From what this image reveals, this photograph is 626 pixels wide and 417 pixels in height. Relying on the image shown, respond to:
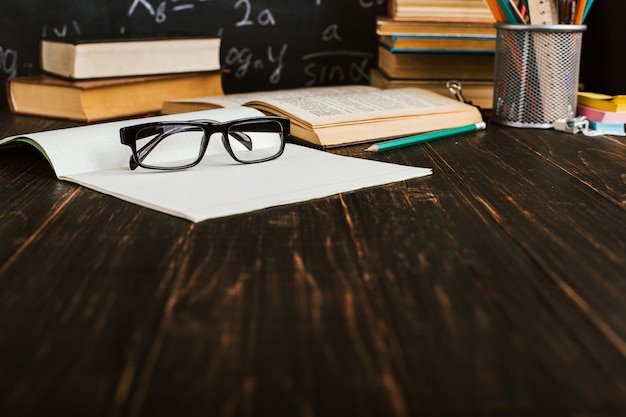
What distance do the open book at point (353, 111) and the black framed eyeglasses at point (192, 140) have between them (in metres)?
0.07

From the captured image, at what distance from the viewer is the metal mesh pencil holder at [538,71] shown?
1.05m

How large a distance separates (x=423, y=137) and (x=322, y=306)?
564 millimetres

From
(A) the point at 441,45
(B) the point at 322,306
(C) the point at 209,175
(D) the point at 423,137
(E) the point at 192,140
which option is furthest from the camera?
(A) the point at 441,45

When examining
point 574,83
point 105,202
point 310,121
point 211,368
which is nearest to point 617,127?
point 574,83

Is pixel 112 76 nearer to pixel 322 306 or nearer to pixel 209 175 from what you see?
pixel 209 175

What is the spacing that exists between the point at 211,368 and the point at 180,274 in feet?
0.43

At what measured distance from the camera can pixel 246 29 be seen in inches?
55.7

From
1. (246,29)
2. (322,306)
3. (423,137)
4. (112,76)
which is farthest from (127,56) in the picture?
(322,306)

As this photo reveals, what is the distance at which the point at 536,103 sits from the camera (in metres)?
1.07

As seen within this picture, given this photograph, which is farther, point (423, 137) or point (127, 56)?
point (127, 56)

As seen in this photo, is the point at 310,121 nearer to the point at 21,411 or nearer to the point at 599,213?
the point at 599,213

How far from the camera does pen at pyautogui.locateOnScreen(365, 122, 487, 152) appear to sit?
0.89 metres

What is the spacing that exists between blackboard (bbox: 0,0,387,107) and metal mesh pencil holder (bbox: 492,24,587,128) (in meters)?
0.43

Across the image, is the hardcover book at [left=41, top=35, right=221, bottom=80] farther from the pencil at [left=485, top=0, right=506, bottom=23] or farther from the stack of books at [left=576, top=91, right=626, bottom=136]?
the stack of books at [left=576, top=91, right=626, bottom=136]
